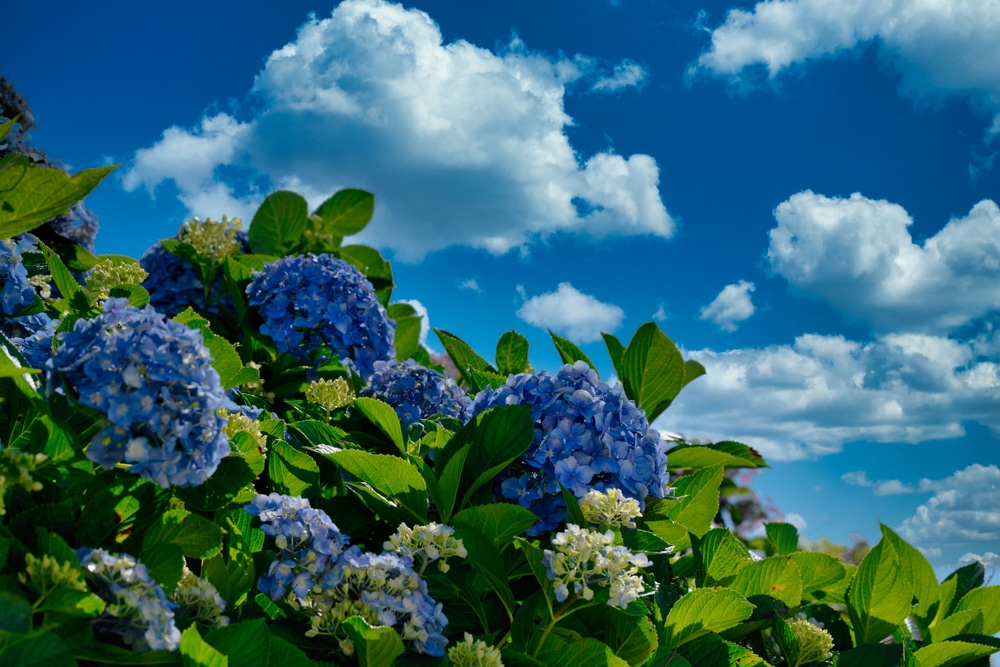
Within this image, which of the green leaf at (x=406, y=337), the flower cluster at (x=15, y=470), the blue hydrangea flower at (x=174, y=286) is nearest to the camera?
the flower cluster at (x=15, y=470)

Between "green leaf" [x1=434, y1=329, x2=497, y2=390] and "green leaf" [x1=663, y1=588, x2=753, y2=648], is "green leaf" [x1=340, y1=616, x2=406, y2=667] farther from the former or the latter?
"green leaf" [x1=434, y1=329, x2=497, y2=390]

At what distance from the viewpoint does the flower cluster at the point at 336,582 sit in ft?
6.16

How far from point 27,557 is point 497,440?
1.29m

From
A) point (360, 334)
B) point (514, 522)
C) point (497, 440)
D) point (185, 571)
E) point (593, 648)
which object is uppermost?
point (360, 334)

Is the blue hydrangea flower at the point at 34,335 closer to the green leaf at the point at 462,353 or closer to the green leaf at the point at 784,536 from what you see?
the green leaf at the point at 462,353

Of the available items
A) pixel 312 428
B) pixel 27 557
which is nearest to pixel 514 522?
pixel 312 428

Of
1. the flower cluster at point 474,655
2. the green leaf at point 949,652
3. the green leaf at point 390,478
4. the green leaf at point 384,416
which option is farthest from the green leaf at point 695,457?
the flower cluster at point 474,655

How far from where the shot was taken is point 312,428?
8.36 feet

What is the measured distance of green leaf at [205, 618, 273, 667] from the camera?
1.70 metres

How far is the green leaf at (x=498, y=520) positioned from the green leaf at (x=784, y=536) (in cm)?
193

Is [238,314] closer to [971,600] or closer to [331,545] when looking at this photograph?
[331,545]

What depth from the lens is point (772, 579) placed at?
2.85 m

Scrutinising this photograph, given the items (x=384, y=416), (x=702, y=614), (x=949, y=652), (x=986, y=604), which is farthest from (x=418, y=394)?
(x=986, y=604)

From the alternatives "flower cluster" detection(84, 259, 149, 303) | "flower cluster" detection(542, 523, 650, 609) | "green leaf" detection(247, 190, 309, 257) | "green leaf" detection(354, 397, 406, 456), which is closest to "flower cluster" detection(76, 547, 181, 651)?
"flower cluster" detection(542, 523, 650, 609)
